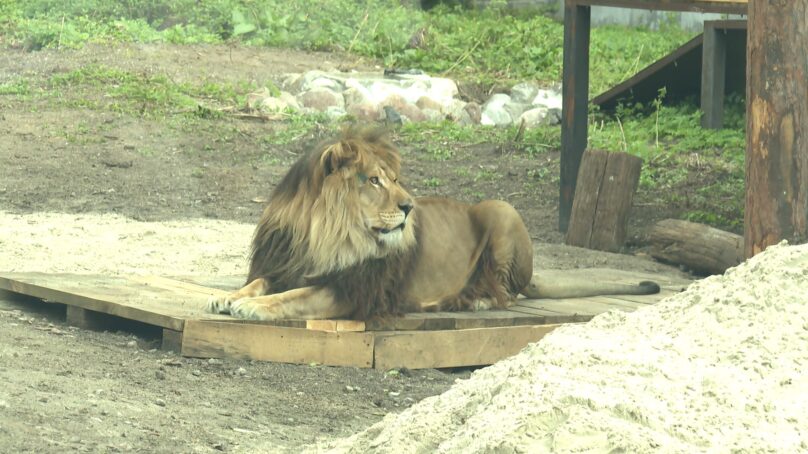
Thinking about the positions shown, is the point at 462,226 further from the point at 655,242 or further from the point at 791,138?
the point at 655,242

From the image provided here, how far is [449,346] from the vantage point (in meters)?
6.74

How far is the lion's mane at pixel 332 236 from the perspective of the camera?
20.9ft

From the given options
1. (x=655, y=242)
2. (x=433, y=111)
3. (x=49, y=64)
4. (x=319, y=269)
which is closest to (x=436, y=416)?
(x=319, y=269)

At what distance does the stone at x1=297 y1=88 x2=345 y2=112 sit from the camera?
14.7 metres

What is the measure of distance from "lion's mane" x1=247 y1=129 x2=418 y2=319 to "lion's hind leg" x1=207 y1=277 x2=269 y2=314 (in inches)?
2.8

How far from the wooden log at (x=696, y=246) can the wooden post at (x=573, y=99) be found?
114 cm

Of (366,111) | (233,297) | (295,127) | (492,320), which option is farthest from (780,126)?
(366,111)

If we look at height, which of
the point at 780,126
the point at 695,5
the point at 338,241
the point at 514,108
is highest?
the point at 695,5

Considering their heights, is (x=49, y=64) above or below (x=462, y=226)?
above

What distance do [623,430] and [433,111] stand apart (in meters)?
11.5

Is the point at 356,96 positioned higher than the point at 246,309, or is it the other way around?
the point at 356,96

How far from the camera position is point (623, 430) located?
377 centimetres

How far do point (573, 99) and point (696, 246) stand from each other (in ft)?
6.32

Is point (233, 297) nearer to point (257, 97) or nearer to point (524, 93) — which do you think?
point (257, 97)
